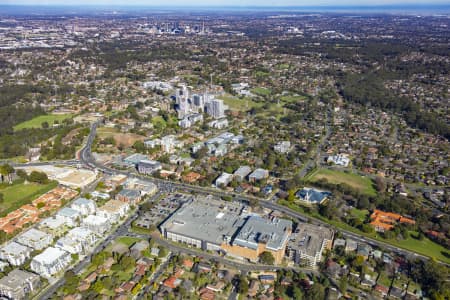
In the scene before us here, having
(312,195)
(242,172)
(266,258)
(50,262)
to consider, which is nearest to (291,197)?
(312,195)

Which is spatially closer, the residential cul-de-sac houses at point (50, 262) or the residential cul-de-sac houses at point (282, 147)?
the residential cul-de-sac houses at point (50, 262)

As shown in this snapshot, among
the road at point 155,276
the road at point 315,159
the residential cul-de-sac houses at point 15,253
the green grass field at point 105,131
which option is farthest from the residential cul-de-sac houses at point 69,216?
the road at point 315,159

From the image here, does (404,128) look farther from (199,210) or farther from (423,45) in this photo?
(423,45)

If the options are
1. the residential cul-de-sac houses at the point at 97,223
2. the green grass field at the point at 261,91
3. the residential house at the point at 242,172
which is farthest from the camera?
the green grass field at the point at 261,91

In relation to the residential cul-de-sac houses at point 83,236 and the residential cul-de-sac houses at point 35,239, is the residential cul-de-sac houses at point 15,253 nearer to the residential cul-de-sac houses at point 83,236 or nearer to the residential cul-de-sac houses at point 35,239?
the residential cul-de-sac houses at point 35,239

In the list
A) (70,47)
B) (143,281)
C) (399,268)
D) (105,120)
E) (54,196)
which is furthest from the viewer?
(70,47)

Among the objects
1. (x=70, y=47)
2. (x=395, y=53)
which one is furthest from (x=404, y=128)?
(x=70, y=47)

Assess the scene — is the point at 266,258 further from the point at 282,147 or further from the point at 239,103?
the point at 239,103
